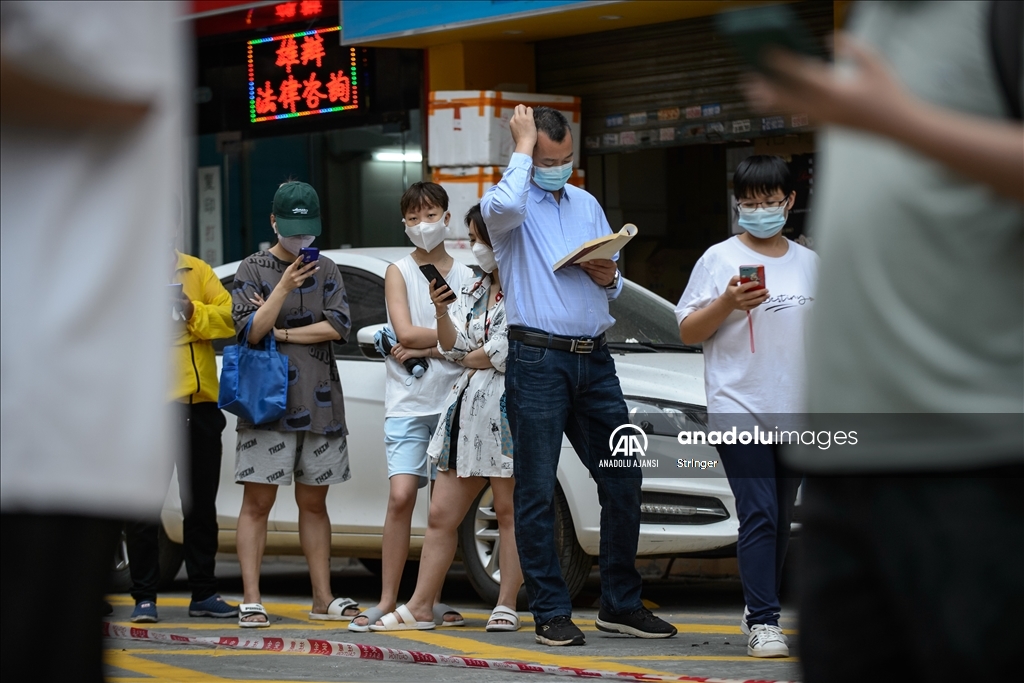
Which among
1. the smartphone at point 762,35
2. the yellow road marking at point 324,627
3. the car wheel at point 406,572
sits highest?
the smartphone at point 762,35

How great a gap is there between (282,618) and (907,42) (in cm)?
615

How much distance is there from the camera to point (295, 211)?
7277 millimetres

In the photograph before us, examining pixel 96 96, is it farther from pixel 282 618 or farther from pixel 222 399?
pixel 282 618

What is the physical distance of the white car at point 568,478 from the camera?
23.2ft

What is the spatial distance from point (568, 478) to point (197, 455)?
1.79 metres

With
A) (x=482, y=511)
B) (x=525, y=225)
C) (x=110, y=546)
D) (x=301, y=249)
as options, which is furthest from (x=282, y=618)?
(x=110, y=546)

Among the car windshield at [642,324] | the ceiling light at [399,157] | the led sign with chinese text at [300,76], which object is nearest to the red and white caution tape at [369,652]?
the car windshield at [642,324]

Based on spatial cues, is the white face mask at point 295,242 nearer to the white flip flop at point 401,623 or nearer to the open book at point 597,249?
the open book at point 597,249

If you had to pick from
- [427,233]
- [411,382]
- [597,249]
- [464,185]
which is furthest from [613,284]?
[464,185]

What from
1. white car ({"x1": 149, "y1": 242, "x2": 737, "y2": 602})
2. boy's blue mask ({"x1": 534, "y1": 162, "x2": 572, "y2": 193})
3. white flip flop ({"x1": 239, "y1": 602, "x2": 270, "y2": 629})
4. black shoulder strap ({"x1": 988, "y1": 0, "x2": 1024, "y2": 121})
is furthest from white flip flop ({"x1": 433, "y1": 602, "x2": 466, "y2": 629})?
black shoulder strap ({"x1": 988, "y1": 0, "x2": 1024, "y2": 121})

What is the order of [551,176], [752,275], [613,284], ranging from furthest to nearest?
[613,284]
[551,176]
[752,275]

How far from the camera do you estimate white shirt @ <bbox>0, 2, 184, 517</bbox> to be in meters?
1.96

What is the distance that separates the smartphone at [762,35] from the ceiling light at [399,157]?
10911 millimetres

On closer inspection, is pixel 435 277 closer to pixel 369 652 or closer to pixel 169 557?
pixel 369 652
